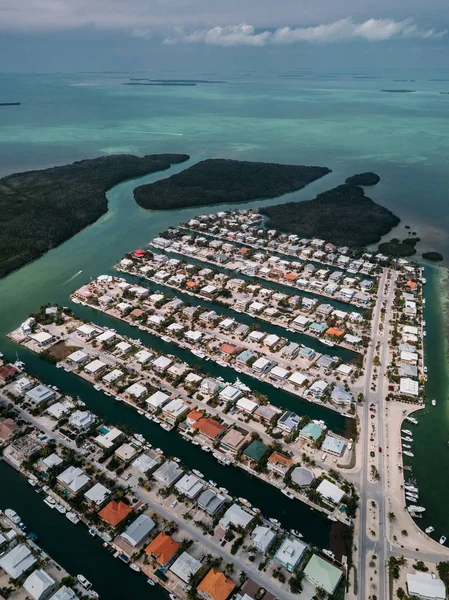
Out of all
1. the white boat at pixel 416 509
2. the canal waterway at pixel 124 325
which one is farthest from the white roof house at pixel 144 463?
the white boat at pixel 416 509

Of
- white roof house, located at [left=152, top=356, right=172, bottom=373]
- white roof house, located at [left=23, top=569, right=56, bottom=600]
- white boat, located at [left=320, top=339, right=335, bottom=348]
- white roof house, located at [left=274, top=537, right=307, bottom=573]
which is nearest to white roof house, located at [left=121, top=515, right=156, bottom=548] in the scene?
white roof house, located at [left=23, top=569, right=56, bottom=600]

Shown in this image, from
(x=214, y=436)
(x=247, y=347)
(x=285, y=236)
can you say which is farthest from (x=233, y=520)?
(x=285, y=236)

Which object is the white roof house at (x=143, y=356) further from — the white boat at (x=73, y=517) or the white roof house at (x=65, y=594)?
the white roof house at (x=65, y=594)

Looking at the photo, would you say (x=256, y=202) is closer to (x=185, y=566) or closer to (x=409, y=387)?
(x=409, y=387)

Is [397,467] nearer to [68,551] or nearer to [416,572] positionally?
[416,572]

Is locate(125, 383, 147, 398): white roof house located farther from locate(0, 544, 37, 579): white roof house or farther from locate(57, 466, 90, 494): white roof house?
locate(0, 544, 37, 579): white roof house

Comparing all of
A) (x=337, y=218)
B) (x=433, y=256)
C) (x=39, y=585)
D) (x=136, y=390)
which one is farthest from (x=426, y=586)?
(x=337, y=218)
